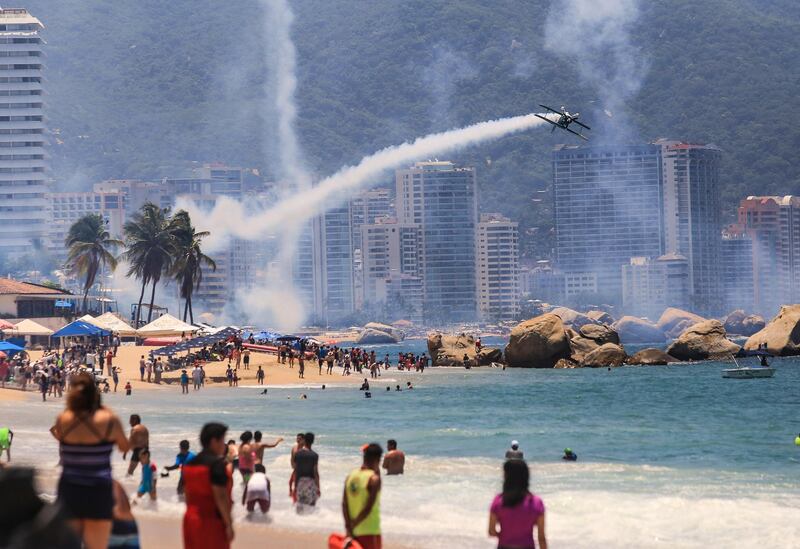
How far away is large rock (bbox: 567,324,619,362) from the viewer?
87.3 metres

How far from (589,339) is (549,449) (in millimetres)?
57983

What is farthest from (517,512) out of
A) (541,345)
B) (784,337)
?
(784,337)

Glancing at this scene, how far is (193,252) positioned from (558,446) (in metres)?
71.4

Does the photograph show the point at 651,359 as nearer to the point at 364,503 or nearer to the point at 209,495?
the point at 364,503

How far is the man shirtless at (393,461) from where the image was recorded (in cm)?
2444

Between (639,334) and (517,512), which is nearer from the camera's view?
(517,512)

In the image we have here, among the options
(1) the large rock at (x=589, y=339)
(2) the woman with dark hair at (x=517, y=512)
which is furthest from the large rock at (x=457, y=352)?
(2) the woman with dark hair at (x=517, y=512)

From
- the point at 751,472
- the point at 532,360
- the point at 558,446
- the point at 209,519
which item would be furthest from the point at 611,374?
the point at 209,519

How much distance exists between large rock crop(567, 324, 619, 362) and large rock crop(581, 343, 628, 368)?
0.62m

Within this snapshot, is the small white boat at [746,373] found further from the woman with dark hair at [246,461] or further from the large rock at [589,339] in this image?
the woman with dark hair at [246,461]

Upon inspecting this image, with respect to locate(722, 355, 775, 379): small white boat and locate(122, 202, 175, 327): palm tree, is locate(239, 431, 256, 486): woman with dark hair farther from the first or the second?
locate(122, 202, 175, 327): palm tree

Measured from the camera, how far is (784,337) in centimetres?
9256

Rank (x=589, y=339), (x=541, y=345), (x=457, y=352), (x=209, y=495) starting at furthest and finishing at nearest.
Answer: (x=457, y=352), (x=589, y=339), (x=541, y=345), (x=209, y=495)

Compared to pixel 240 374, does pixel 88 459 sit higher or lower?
higher
